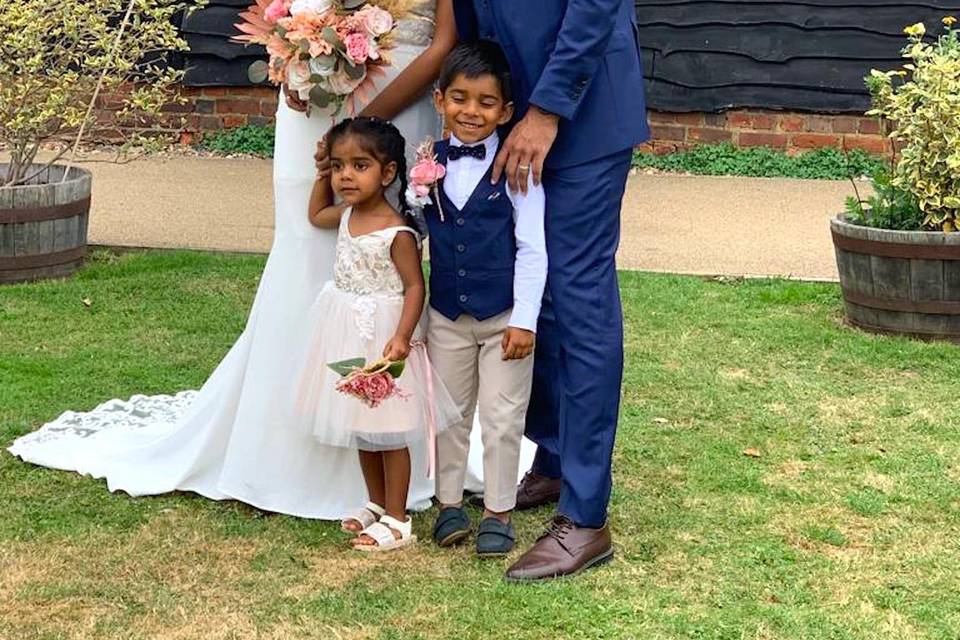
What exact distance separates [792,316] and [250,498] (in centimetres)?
300

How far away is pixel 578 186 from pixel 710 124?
21.7 feet

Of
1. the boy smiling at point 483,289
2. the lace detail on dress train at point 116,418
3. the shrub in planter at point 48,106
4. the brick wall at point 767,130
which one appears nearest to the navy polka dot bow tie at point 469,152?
the boy smiling at point 483,289

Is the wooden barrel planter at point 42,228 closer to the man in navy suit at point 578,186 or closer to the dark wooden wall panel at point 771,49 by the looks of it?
the dark wooden wall panel at point 771,49

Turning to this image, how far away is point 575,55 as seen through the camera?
348 cm

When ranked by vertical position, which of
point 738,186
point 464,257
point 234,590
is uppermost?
point 738,186

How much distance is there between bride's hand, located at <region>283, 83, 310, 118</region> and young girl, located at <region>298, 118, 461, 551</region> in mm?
112

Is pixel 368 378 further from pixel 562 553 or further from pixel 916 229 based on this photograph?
pixel 916 229

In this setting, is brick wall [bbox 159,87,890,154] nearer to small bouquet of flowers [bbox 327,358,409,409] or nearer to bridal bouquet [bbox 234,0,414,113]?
bridal bouquet [bbox 234,0,414,113]

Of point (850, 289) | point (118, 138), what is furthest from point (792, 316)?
point (118, 138)

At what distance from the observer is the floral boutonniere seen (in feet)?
12.2

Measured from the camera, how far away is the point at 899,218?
6340 mm

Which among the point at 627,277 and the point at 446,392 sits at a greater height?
the point at 627,277

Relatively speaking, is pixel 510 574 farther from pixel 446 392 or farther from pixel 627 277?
pixel 627 277

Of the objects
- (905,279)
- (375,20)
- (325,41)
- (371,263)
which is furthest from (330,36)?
(905,279)
